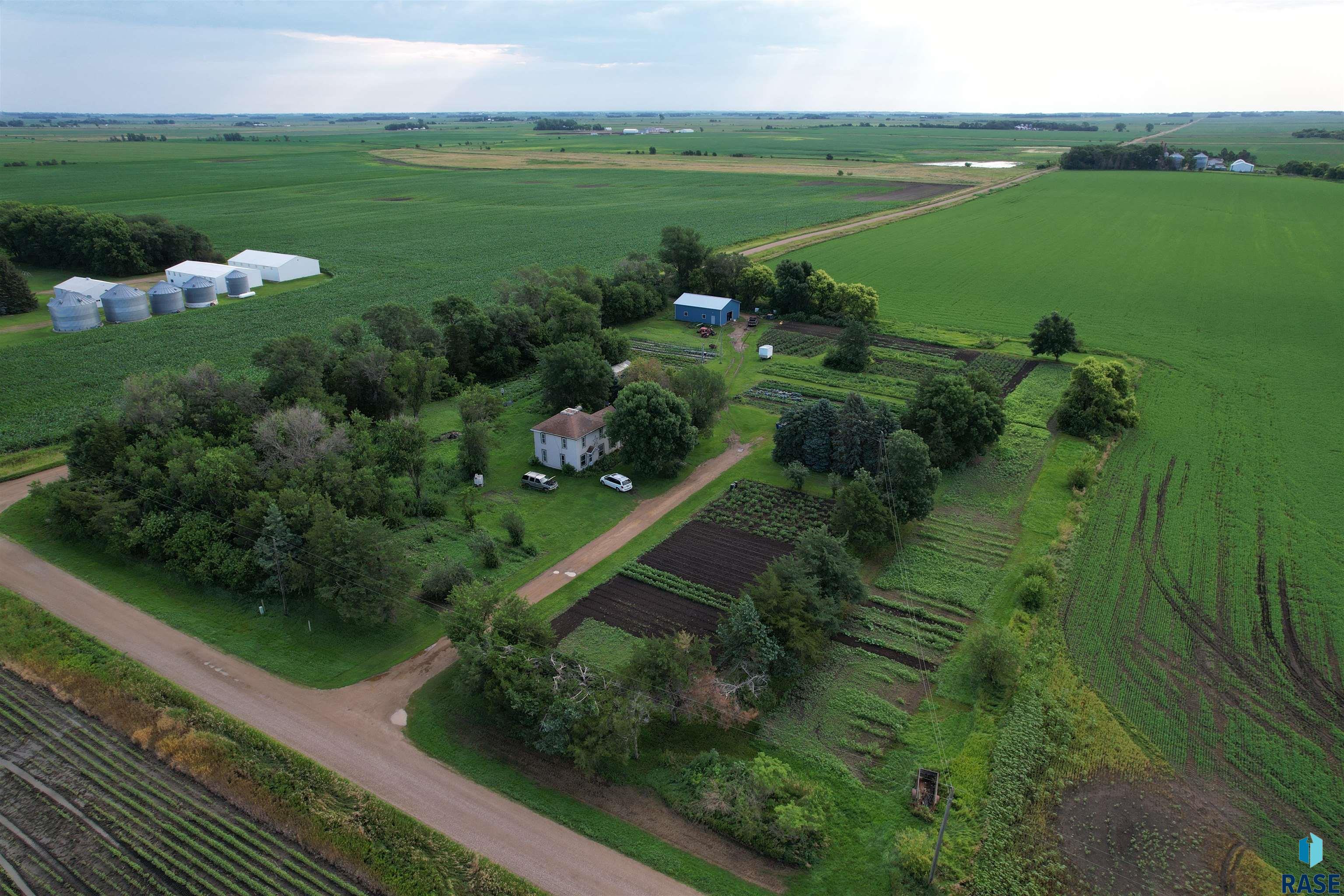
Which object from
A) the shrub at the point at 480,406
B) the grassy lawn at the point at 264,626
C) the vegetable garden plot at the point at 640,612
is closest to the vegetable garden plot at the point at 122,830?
the grassy lawn at the point at 264,626

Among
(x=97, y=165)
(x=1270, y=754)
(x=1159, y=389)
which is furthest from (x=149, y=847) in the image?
(x=97, y=165)

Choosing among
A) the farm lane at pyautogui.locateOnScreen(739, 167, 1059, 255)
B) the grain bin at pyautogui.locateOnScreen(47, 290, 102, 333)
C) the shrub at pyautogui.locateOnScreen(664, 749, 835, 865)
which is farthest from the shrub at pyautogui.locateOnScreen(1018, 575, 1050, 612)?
the grain bin at pyautogui.locateOnScreen(47, 290, 102, 333)

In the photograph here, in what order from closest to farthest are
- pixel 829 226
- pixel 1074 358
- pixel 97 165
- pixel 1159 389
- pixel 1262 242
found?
pixel 1159 389, pixel 1074 358, pixel 1262 242, pixel 829 226, pixel 97 165

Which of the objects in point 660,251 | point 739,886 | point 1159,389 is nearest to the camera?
point 739,886

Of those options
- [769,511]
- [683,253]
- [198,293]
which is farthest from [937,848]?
[198,293]

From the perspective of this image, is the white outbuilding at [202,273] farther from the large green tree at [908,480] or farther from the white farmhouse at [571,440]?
the large green tree at [908,480]

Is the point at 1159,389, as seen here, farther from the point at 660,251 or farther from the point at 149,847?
the point at 149,847

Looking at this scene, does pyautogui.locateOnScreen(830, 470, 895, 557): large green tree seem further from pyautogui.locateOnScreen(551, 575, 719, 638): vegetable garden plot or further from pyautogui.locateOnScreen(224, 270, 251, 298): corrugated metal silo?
pyautogui.locateOnScreen(224, 270, 251, 298): corrugated metal silo
